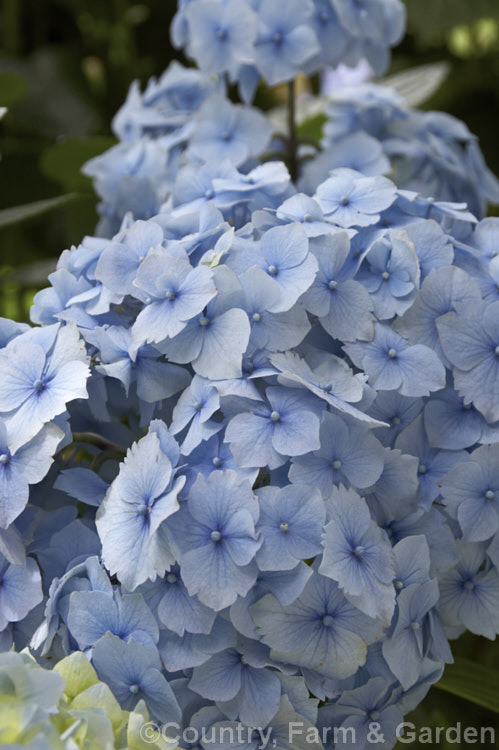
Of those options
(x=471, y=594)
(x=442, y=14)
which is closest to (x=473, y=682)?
(x=471, y=594)

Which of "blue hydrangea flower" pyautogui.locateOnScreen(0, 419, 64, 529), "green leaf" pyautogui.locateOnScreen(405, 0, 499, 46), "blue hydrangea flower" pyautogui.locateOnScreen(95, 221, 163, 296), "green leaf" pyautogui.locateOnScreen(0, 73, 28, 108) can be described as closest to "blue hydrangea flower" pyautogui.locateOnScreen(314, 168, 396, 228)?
"blue hydrangea flower" pyautogui.locateOnScreen(95, 221, 163, 296)

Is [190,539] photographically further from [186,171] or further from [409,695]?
[186,171]

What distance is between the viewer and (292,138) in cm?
77

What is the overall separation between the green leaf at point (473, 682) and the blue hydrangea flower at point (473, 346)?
0.65ft

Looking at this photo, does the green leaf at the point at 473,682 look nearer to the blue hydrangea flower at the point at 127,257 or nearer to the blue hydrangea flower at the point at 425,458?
the blue hydrangea flower at the point at 425,458

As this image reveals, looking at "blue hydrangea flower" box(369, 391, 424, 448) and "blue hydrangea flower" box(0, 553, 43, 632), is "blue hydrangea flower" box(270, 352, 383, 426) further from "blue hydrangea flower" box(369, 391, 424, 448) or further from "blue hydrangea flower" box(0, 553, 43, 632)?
"blue hydrangea flower" box(0, 553, 43, 632)

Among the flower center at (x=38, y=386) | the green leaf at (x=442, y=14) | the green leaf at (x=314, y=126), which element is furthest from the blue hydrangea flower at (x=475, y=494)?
the green leaf at (x=442, y=14)

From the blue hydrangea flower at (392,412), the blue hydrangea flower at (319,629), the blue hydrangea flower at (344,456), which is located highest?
the blue hydrangea flower at (344,456)

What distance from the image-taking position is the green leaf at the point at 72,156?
0.85m

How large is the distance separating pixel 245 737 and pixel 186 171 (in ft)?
1.18

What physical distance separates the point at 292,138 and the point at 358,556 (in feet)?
1.53

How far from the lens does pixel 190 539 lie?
A: 1.32 ft

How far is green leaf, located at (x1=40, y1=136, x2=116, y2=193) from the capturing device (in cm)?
85

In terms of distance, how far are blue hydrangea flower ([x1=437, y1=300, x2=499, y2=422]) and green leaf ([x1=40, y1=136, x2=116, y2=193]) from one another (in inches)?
19.6
